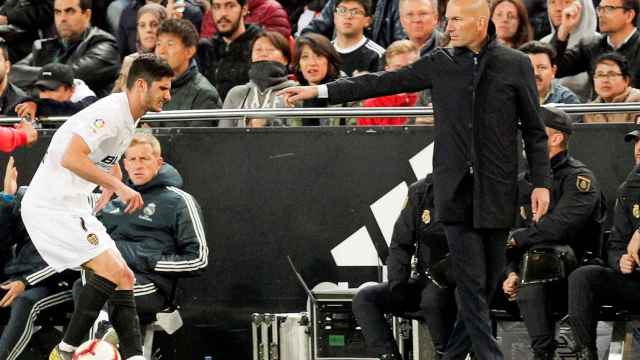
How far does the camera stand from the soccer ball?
29.4 feet

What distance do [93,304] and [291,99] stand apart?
1.99 meters

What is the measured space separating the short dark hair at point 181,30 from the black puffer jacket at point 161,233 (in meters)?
1.67

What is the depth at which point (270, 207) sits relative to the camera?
10898 mm

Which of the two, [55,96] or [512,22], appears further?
[55,96]

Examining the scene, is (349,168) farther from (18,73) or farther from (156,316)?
(18,73)

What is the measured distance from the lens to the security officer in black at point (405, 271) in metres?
9.67

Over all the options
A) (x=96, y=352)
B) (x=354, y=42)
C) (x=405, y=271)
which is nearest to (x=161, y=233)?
(x=96, y=352)

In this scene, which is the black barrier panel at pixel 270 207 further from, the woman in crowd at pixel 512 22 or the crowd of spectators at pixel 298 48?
the woman in crowd at pixel 512 22

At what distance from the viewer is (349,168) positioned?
1073cm

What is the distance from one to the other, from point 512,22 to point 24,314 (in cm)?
455

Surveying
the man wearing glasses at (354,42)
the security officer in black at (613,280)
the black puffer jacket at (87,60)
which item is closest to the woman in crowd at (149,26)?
the black puffer jacket at (87,60)

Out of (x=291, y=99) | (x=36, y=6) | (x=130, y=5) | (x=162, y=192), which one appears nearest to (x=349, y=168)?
(x=162, y=192)

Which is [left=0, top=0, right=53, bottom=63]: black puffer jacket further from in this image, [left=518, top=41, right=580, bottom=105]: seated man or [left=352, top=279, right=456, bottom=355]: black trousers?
[left=352, top=279, right=456, bottom=355]: black trousers

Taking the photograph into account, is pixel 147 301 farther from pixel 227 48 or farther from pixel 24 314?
pixel 227 48
